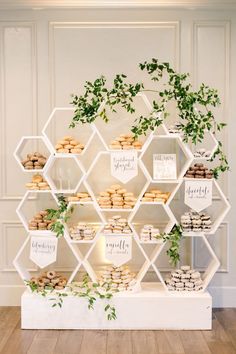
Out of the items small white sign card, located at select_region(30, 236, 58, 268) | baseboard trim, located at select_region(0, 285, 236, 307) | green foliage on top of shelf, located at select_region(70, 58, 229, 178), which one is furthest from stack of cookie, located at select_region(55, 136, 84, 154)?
baseboard trim, located at select_region(0, 285, 236, 307)

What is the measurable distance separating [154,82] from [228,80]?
575 millimetres

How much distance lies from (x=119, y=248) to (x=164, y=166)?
0.67 meters

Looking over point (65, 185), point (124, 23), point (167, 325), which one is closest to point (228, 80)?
point (124, 23)

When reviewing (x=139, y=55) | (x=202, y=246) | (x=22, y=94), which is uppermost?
(x=139, y=55)

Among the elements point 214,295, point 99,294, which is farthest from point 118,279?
point 214,295

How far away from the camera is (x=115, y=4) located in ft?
14.5

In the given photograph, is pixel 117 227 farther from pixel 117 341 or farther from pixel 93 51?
pixel 93 51

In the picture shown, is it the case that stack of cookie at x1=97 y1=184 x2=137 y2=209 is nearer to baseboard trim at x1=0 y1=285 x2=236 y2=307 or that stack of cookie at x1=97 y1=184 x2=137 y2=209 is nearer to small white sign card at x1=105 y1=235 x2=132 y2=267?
small white sign card at x1=105 y1=235 x2=132 y2=267

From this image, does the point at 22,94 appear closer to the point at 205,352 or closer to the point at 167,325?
the point at 167,325

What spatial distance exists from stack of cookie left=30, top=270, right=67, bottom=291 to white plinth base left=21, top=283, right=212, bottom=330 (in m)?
0.11

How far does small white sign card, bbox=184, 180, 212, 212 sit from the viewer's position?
13.3 ft

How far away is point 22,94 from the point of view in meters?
4.51

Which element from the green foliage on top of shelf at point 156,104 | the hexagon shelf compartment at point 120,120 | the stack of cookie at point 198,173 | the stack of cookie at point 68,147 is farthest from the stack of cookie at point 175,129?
the stack of cookie at point 68,147

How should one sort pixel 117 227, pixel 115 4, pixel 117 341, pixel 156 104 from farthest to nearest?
pixel 115 4 < pixel 117 227 < pixel 156 104 < pixel 117 341
